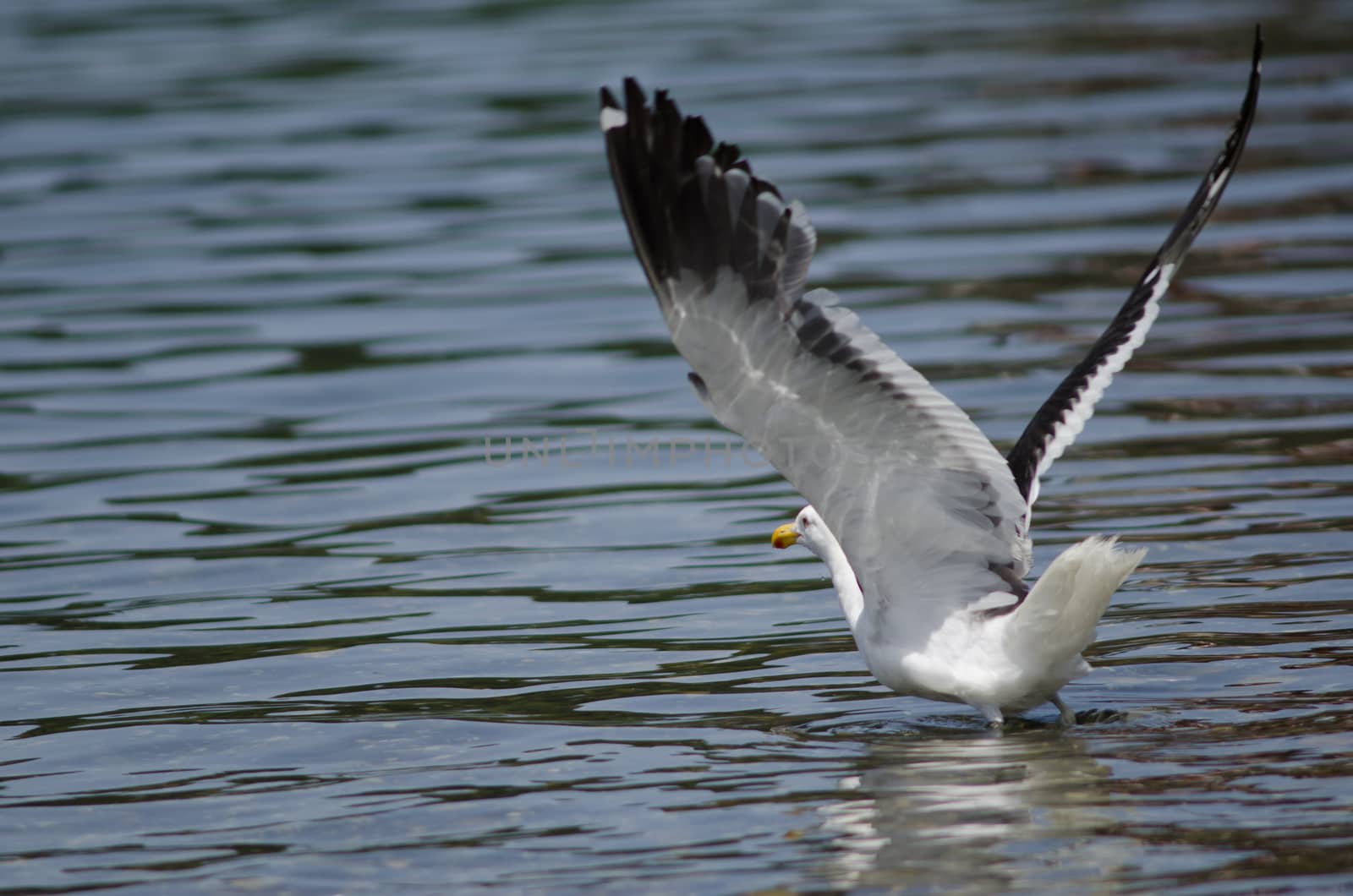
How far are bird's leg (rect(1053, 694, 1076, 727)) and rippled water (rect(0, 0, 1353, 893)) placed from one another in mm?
49

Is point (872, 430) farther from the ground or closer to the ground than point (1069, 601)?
farther from the ground

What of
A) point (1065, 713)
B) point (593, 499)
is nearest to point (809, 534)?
point (1065, 713)

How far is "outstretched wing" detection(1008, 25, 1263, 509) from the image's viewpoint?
7285mm

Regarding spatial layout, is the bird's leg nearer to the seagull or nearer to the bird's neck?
the seagull

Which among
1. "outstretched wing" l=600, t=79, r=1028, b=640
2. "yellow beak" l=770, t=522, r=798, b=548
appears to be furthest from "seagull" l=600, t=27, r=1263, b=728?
"yellow beak" l=770, t=522, r=798, b=548

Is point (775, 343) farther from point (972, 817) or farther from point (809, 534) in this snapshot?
point (809, 534)

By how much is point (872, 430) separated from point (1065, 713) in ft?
4.52

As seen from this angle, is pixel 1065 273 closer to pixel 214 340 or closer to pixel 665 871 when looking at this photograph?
pixel 214 340

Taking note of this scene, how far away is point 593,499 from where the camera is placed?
11.0m

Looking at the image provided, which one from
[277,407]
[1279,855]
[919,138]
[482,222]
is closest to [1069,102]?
[919,138]

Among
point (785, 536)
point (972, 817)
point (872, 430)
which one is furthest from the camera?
point (785, 536)

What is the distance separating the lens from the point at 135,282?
16.7m

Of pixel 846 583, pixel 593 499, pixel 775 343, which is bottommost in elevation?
pixel 593 499

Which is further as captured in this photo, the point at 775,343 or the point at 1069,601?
the point at 1069,601
